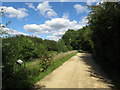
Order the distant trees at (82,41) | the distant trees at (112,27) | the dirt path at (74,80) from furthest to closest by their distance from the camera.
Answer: the distant trees at (82,41) < the distant trees at (112,27) < the dirt path at (74,80)

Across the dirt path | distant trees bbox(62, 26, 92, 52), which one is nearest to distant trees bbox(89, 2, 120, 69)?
the dirt path

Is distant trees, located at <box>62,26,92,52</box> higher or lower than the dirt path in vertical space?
higher

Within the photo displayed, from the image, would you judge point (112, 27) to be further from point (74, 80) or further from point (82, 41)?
point (82, 41)

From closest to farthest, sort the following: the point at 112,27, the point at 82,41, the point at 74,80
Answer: the point at 74,80 → the point at 112,27 → the point at 82,41

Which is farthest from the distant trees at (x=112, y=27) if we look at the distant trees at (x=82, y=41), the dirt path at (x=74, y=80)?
the distant trees at (x=82, y=41)

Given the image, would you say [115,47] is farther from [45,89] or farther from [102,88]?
[45,89]

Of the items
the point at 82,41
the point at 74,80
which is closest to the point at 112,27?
the point at 74,80

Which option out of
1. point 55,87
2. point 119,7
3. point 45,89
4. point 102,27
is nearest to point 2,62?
point 45,89

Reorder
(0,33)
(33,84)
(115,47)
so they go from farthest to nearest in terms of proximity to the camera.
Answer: (115,47), (33,84), (0,33)

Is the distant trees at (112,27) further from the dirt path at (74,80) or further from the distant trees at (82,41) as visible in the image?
the distant trees at (82,41)

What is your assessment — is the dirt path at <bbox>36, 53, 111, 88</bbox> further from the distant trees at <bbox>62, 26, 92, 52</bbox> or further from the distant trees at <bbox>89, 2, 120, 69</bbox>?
the distant trees at <bbox>62, 26, 92, 52</bbox>

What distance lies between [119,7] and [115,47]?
302cm

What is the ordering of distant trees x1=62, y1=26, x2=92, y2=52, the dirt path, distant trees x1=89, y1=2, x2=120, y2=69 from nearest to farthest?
the dirt path, distant trees x1=89, y1=2, x2=120, y2=69, distant trees x1=62, y1=26, x2=92, y2=52

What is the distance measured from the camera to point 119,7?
711 cm
